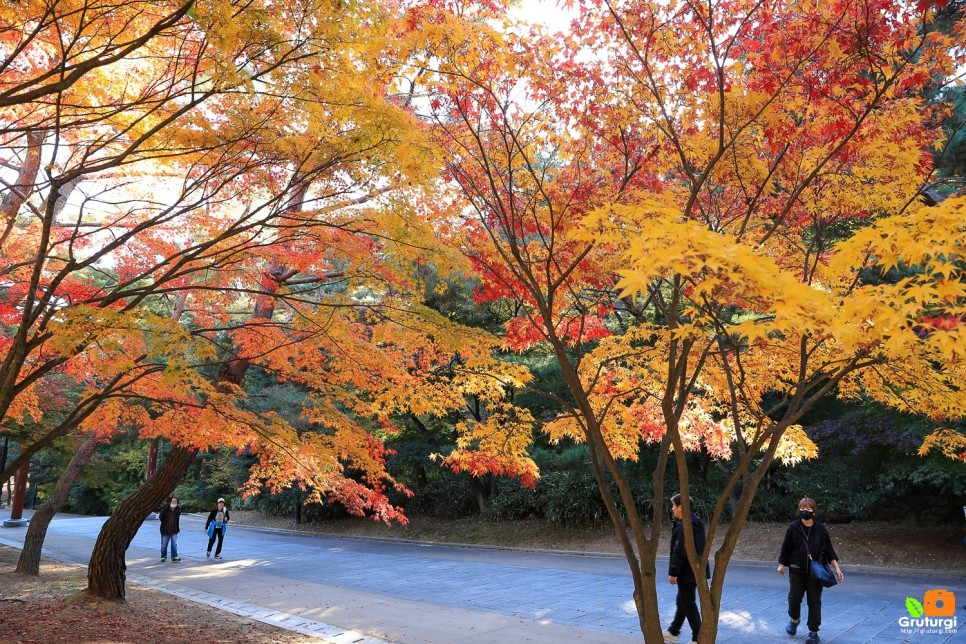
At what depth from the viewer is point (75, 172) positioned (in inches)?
175

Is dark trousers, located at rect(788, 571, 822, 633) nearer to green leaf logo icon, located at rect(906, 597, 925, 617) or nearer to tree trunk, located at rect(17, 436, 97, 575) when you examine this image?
green leaf logo icon, located at rect(906, 597, 925, 617)

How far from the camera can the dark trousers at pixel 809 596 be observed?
614 centimetres

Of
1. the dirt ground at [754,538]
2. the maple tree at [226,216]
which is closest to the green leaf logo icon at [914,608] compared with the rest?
the dirt ground at [754,538]

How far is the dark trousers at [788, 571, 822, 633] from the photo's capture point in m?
6.14

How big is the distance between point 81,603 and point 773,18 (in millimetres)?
10116

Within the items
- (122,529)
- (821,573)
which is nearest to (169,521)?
(122,529)

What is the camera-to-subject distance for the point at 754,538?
1423 cm

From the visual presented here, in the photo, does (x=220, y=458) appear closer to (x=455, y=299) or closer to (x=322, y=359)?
(x=455, y=299)

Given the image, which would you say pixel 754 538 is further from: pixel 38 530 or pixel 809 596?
pixel 38 530

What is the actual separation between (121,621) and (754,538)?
12.4m

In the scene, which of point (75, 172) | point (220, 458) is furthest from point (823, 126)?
point (220, 458)

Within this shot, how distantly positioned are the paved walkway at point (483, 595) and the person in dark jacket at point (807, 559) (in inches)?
16.5

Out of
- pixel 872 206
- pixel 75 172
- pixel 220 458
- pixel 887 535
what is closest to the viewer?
pixel 75 172

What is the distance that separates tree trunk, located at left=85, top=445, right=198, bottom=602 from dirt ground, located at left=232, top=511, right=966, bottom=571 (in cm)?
994
